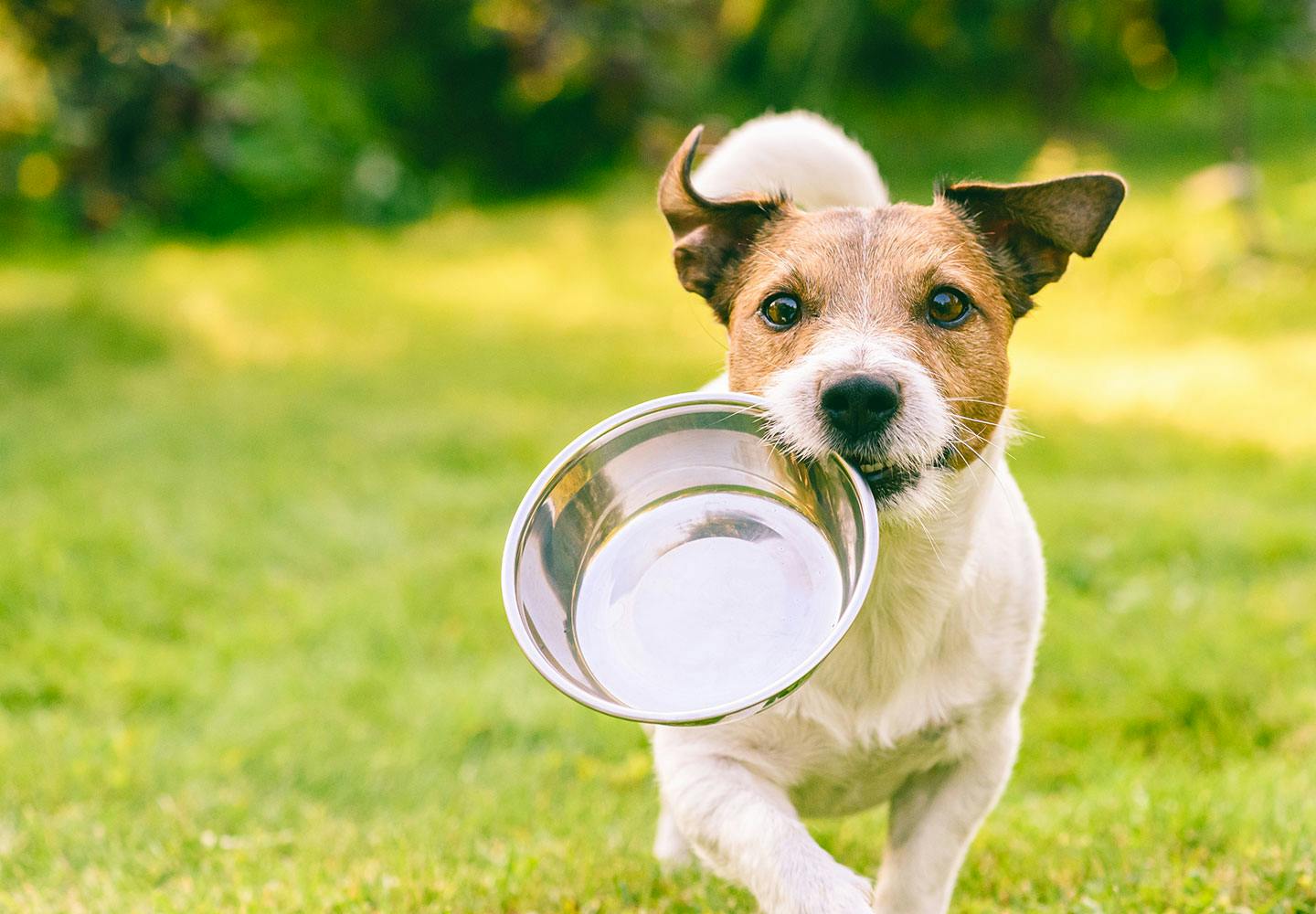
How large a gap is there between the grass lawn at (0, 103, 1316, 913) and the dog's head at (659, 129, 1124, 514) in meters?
1.25

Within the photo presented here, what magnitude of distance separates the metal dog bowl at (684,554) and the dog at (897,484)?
137 mm

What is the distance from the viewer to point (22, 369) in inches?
365

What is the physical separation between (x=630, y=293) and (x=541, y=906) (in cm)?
835

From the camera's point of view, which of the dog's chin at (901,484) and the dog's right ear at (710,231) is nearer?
the dog's chin at (901,484)

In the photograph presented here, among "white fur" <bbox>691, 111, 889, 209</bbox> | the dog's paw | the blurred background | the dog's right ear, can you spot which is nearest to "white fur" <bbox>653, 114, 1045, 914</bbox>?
the dog's paw

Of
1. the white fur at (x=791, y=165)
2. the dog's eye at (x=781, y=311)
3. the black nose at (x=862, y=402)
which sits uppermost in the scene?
the white fur at (x=791, y=165)

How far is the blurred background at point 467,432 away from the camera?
4.00m

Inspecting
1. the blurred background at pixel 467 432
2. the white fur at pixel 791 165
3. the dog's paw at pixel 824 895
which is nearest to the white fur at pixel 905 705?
the dog's paw at pixel 824 895

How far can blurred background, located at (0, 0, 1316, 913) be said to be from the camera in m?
4.00

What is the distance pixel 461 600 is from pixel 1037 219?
10.8 feet

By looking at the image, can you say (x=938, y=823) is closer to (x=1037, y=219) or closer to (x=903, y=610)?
(x=903, y=610)

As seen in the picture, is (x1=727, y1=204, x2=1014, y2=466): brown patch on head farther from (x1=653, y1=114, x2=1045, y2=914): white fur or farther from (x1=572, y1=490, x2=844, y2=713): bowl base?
(x1=572, y1=490, x2=844, y2=713): bowl base

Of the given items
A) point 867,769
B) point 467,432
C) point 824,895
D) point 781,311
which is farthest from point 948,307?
point 467,432

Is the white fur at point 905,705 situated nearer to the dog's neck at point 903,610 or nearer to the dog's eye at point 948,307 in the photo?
the dog's neck at point 903,610
